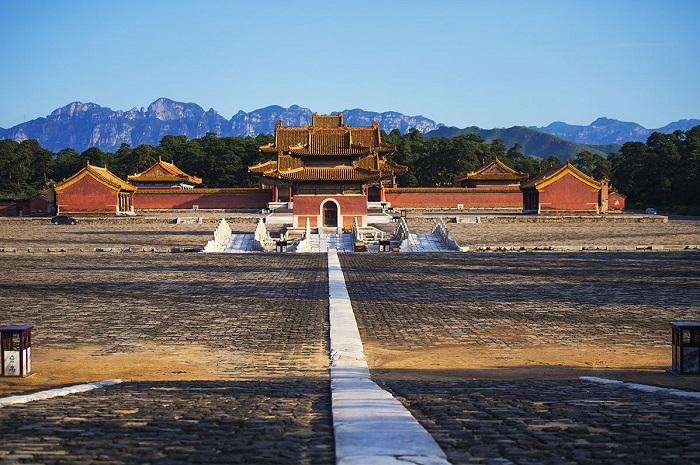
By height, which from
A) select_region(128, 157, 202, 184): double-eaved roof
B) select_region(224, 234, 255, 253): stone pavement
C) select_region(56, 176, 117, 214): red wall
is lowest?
select_region(224, 234, 255, 253): stone pavement

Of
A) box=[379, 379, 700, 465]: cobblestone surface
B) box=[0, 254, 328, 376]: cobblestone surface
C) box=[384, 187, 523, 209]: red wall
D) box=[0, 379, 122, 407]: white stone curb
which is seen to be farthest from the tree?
box=[0, 379, 122, 407]: white stone curb

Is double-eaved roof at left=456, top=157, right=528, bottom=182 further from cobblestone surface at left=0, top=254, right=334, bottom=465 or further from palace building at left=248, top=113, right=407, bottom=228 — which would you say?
cobblestone surface at left=0, top=254, right=334, bottom=465

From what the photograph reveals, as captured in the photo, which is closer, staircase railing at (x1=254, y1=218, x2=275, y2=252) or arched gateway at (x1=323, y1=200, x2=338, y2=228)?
staircase railing at (x1=254, y1=218, x2=275, y2=252)

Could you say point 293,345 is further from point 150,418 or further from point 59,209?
point 59,209

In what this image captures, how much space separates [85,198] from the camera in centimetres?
5650

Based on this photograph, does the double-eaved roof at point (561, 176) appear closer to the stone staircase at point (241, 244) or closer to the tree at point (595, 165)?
the tree at point (595, 165)

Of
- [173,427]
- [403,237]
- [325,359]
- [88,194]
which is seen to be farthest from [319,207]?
[173,427]

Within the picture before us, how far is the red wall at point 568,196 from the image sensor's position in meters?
54.9

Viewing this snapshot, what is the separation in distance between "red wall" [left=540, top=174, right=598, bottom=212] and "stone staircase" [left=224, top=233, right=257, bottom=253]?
2494 cm

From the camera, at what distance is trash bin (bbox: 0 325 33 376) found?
28.0 feet

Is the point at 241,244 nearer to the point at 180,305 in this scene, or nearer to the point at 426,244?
the point at 426,244

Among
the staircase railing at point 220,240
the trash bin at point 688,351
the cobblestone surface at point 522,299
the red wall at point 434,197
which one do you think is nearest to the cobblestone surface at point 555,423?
the trash bin at point 688,351

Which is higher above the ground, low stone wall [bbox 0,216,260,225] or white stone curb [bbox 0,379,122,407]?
low stone wall [bbox 0,216,260,225]

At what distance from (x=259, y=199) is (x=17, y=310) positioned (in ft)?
156
